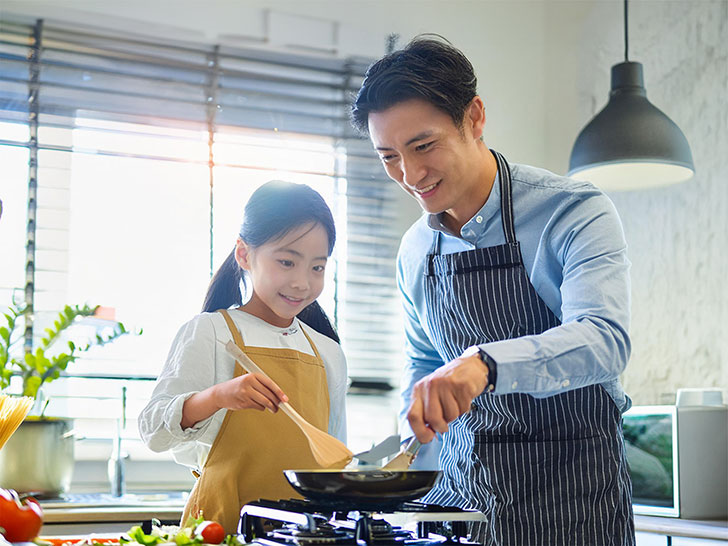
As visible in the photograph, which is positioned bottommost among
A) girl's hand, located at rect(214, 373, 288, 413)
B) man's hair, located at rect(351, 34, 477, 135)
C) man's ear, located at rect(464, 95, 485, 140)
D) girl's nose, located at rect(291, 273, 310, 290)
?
girl's hand, located at rect(214, 373, 288, 413)

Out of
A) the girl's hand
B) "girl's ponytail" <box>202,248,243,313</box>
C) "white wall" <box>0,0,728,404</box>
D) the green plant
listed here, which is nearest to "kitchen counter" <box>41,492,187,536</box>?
the green plant

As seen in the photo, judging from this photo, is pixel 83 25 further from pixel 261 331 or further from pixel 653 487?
pixel 653 487

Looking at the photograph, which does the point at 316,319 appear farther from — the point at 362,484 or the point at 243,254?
the point at 362,484

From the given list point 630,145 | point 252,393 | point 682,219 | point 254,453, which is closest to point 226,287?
point 254,453

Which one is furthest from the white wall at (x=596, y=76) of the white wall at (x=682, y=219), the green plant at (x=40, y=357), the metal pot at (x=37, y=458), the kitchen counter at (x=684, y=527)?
the metal pot at (x=37, y=458)

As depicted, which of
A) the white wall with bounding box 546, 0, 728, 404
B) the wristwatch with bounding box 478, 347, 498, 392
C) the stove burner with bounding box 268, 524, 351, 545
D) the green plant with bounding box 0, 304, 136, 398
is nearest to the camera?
the stove burner with bounding box 268, 524, 351, 545

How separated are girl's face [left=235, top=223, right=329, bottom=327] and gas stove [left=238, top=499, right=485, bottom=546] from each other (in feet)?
1.55

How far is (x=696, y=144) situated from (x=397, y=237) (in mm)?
1051

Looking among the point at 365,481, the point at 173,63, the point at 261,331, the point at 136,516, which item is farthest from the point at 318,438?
the point at 173,63

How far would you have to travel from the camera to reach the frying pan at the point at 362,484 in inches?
35.5

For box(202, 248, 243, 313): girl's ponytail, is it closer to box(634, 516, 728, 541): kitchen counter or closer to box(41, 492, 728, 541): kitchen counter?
box(41, 492, 728, 541): kitchen counter

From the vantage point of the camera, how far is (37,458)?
7.75 feet

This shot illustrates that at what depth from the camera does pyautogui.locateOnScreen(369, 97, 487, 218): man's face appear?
1250 millimetres

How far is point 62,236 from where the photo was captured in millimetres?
2834
